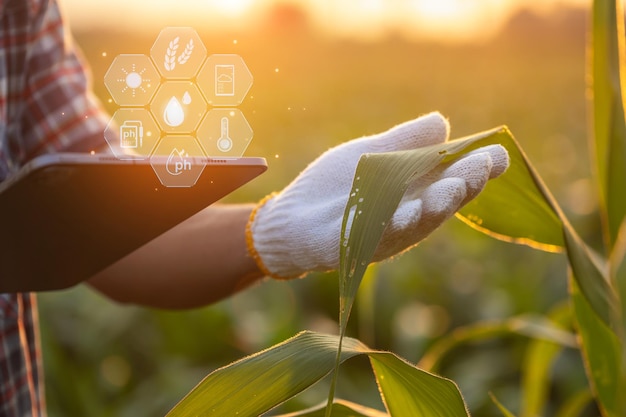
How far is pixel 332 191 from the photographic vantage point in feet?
2.39

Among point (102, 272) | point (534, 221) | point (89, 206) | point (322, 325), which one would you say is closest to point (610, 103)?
point (534, 221)

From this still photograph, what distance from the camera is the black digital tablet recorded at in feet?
1.88

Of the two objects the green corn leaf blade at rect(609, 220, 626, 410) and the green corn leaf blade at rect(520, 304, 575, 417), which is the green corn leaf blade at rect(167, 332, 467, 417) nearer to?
the green corn leaf blade at rect(609, 220, 626, 410)

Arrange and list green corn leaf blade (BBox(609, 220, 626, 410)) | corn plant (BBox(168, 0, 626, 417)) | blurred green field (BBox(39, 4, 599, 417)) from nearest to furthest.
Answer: corn plant (BBox(168, 0, 626, 417)) < green corn leaf blade (BBox(609, 220, 626, 410)) < blurred green field (BBox(39, 4, 599, 417))

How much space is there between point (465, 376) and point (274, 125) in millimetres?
4840

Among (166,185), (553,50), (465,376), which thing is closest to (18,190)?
(166,185)

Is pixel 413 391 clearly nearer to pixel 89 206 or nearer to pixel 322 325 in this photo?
pixel 89 206

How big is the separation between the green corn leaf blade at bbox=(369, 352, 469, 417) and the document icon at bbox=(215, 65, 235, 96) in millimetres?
214
